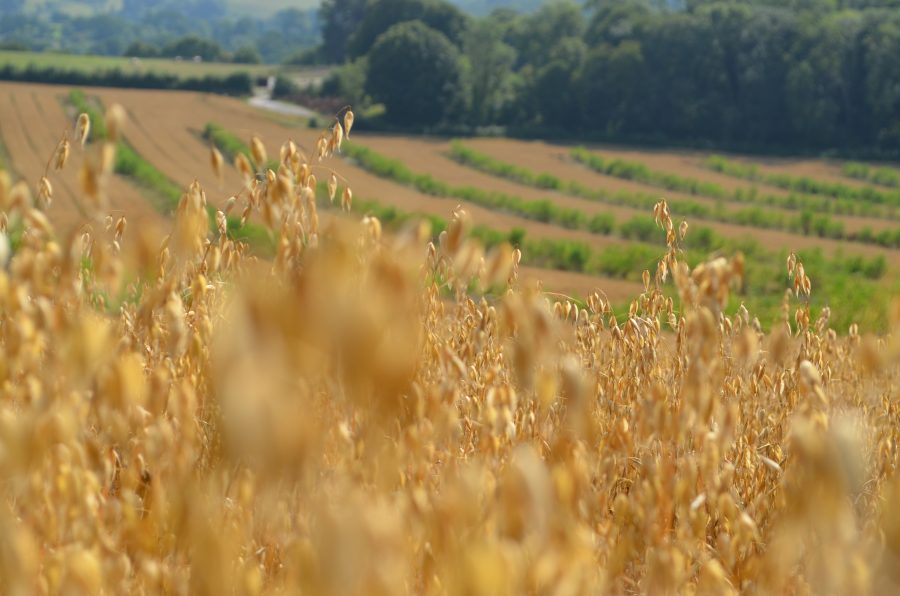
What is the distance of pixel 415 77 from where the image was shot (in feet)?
177

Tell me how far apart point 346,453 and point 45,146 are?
3600 centimetres

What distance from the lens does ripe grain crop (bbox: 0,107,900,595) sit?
125cm

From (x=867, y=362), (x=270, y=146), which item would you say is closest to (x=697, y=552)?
(x=867, y=362)

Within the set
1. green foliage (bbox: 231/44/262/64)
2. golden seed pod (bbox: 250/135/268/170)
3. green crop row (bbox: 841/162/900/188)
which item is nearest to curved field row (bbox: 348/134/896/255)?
green crop row (bbox: 841/162/900/188)

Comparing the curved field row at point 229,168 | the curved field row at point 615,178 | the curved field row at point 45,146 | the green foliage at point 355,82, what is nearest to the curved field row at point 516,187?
the curved field row at point 615,178

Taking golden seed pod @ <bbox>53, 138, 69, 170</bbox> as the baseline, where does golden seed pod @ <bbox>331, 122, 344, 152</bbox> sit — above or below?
above

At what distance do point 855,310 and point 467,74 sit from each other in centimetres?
4140

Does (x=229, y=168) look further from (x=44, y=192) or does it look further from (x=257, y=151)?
(x=257, y=151)

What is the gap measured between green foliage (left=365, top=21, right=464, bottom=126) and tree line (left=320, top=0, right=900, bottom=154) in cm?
7

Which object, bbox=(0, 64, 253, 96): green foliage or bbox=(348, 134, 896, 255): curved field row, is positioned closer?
bbox=(348, 134, 896, 255): curved field row

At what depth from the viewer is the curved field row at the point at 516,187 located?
85.0 feet

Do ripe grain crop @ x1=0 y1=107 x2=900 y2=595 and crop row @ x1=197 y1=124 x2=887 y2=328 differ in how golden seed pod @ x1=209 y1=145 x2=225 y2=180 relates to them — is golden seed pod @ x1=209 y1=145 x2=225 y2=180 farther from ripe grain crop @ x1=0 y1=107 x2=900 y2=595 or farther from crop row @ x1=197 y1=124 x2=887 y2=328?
crop row @ x1=197 y1=124 x2=887 y2=328

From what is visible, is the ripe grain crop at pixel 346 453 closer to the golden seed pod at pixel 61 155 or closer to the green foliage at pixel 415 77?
the golden seed pod at pixel 61 155

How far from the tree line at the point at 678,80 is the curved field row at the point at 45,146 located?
16.9m
